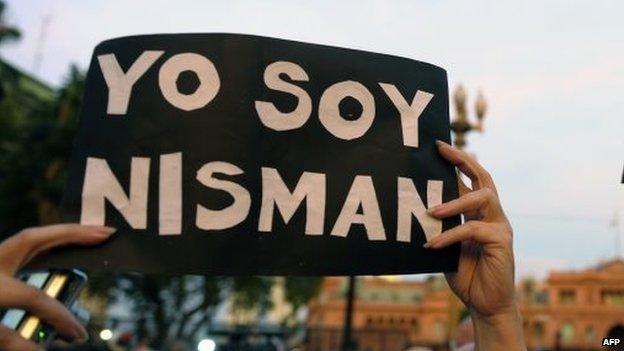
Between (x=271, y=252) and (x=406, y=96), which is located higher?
(x=406, y=96)

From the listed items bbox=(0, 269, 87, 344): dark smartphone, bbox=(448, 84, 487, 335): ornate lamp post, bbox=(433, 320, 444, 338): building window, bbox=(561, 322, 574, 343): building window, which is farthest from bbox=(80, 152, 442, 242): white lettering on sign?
bbox=(433, 320, 444, 338): building window

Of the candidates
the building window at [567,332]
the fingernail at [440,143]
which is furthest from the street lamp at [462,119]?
the building window at [567,332]

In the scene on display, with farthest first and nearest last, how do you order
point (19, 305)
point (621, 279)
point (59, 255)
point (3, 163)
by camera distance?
1. point (621, 279)
2. point (3, 163)
3. point (59, 255)
4. point (19, 305)

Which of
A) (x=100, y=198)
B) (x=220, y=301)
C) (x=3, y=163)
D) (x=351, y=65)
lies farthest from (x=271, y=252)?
(x=220, y=301)

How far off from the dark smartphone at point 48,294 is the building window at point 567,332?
68.8 m

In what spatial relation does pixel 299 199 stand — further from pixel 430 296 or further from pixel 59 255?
pixel 430 296

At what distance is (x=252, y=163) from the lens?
1991 millimetres

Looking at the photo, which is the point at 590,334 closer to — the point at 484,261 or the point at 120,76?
the point at 484,261

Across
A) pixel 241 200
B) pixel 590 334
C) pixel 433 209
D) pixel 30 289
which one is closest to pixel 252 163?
pixel 241 200

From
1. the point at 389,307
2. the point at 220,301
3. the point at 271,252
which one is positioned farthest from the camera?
the point at 389,307

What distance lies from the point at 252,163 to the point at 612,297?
236ft

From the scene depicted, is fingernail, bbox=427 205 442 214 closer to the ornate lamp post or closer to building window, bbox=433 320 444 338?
the ornate lamp post

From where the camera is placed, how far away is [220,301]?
28750mm

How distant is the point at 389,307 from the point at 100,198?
71.0 meters
